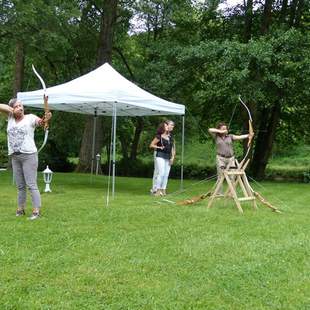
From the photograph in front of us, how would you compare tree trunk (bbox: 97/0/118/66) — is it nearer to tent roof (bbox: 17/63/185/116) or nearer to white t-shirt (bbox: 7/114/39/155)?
tent roof (bbox: 17/63/185/116)

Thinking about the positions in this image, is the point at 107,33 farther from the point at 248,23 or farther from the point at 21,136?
the point at 21,136

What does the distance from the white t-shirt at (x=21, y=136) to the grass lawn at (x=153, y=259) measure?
3.20 ft

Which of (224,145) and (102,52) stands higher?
(102,52)

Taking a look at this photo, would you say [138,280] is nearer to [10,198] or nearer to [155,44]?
[10,198]

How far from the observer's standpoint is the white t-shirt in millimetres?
7238

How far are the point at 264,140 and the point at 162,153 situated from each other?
434 inches

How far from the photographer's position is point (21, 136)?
7.26 meters

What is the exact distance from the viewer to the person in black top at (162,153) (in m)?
11.3

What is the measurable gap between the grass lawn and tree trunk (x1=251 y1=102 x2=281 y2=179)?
1214 centimetres

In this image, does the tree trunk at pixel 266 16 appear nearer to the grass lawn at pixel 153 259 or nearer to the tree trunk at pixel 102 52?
the tree trunk at pixel 102 52

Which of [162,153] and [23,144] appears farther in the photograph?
[162,153]

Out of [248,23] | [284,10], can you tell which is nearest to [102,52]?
[248,23]

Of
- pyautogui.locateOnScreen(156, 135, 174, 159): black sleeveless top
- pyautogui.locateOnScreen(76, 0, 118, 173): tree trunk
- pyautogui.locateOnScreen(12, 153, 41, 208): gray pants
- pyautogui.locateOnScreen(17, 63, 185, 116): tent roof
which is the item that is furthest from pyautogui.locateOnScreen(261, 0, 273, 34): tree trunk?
pyautogui.locateOnScreen(12, 153, 41, 208): gray pants

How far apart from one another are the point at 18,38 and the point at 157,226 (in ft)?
30.4
